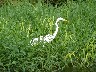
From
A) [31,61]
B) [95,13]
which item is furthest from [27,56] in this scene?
[95,13]

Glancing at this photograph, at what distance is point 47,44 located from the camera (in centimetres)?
611

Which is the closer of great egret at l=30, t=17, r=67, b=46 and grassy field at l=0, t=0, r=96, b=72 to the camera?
grassy field at l=0, t=0, r=96, b=72

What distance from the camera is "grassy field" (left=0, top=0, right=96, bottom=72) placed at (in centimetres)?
577

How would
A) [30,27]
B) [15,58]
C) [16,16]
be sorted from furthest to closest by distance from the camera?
[16,16], [30,27], [15,58]

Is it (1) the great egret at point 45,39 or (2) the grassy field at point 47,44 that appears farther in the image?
(1) the great egret at point 45,39

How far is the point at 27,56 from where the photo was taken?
5801mm

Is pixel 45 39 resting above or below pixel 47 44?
above

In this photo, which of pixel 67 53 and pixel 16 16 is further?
pixel 16 16

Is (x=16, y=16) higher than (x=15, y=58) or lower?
higher

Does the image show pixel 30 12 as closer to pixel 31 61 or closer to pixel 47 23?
pixel 47 23

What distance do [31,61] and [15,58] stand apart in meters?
0.28

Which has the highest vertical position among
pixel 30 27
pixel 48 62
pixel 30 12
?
pixel 30 12

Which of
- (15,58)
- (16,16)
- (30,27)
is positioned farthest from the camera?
(16,16)

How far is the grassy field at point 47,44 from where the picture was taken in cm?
577
